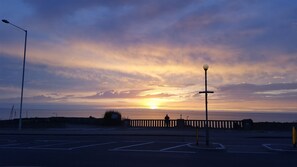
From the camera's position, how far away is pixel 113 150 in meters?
19.5

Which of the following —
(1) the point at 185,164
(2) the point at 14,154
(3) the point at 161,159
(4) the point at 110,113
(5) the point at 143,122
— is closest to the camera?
(1) the point at 185,164

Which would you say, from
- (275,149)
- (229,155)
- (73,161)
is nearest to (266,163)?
(229,155)

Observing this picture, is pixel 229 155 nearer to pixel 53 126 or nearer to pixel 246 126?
pixel 246 126

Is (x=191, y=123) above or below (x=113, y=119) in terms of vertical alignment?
below

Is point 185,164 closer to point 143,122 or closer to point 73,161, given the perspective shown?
point 73,161

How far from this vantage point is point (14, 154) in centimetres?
1766

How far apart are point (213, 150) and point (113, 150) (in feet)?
15.0

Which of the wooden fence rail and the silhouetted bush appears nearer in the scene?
the wooden fence rail

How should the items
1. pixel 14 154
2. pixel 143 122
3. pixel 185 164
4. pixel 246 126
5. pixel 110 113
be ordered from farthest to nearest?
pixel 110 113
pixel 143 122
pixel 246 126
pixel 14 154
pixel 185 164

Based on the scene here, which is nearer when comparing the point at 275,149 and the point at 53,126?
the point at 275,149

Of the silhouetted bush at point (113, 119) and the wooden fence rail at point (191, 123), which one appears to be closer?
the wooden fence rail at point (191, 123)

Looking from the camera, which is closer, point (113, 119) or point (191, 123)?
point (191, 123)

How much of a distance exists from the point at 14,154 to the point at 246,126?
24.4 metres

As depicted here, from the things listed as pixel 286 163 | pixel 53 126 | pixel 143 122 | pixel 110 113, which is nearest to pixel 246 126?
pixel 143 122
